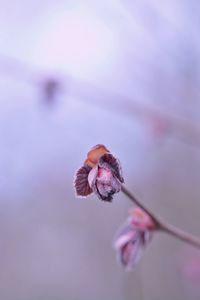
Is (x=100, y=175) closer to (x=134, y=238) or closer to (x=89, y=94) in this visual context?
(x=134, y=238)

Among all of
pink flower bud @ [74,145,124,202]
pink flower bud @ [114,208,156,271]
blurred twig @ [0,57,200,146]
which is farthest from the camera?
blurred twig @ [0,57,200,146]

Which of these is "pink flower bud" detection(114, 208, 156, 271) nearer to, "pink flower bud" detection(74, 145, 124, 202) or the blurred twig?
"pink flower bud" detection(74, 145, 124, 202)

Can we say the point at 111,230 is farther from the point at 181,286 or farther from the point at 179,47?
the point at 179,47

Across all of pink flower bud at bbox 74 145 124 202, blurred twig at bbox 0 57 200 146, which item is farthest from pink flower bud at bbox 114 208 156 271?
blurred twig at bbox 0 57 200 146

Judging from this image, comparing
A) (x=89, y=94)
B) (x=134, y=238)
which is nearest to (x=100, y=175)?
(x=134, y=238)

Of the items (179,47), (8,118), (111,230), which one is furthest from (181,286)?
(8,118)

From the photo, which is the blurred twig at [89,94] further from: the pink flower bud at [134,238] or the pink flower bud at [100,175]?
the pink flower bud at [100,175]
